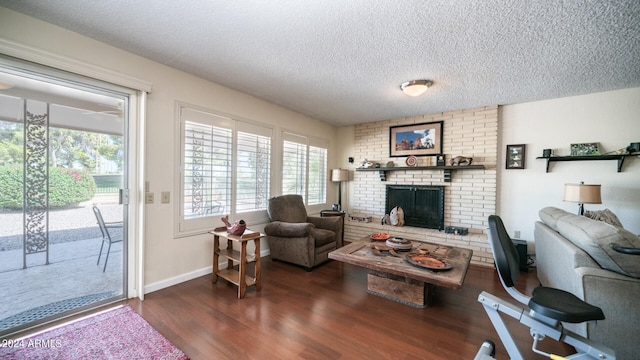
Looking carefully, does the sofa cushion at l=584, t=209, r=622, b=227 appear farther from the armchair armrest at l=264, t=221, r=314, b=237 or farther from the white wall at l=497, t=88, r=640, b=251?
the armchair armrest at l=264, t=221, r=314, b=237

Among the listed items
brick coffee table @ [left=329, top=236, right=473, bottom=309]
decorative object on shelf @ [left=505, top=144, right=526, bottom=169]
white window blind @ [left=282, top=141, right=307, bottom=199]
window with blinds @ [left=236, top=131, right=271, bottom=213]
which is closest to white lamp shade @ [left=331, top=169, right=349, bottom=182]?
white window blind @ [left=282, top=141, right=307, bottom=199]

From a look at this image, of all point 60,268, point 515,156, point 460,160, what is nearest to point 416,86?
point 460,160

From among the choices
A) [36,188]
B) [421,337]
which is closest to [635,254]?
[421,337]

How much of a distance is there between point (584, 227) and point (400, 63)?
2.05 m

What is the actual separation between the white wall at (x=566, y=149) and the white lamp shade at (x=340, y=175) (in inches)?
103

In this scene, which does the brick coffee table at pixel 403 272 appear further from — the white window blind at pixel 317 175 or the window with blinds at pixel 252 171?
the white window blind at pixel 317 175

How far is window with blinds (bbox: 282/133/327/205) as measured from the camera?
4129mm

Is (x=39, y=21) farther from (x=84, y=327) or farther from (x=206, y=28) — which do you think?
(x=84, y=327)

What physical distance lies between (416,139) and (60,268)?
5002 millimetres

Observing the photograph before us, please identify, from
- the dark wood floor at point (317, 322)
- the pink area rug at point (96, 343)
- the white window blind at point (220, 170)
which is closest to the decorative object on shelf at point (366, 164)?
the white window blind at point (220, 170)

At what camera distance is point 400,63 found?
245cm

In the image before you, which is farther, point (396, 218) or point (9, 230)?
point (396, 218)

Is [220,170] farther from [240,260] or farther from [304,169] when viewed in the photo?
[304,169]

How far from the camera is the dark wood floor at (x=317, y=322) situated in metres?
1.71
